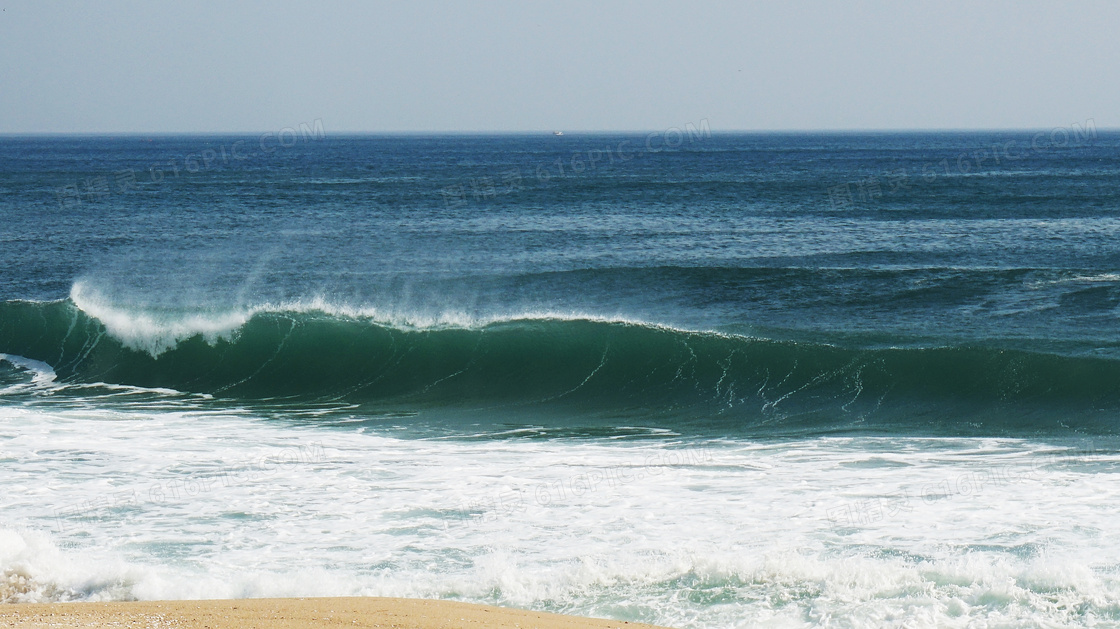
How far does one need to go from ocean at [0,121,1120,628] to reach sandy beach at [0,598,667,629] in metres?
0.46

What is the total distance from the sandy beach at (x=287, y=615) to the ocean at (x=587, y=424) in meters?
0.46

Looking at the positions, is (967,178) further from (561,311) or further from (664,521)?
(664,521)

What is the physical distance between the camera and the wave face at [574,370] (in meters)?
14.0

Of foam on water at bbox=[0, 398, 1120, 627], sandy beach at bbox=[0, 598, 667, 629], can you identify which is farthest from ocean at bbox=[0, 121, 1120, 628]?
sandy beach at bbox=[0, 598, 667, 629]

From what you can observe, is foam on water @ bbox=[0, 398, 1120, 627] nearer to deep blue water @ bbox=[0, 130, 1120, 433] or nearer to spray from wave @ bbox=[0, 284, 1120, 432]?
spray from wave @ bbox=[0, 284, 1120, 432]

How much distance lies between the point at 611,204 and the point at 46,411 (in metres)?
36.5

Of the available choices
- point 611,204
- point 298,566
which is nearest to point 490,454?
point 298,566

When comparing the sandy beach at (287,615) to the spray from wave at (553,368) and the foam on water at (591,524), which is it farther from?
the spray from wave at (553,368)

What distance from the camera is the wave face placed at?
46.0 feet

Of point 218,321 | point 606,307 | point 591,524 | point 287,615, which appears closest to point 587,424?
point 591,524

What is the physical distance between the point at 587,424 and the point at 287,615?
7.70 m

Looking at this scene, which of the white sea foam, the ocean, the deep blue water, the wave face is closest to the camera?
the ocean

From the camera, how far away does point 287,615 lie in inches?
250

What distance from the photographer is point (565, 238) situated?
1372 inches
